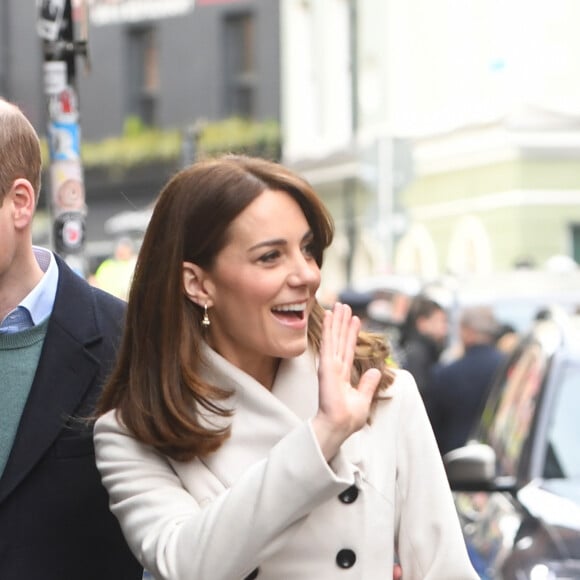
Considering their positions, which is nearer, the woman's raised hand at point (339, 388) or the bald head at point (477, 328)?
the woman's raised hand at point (339, 388)

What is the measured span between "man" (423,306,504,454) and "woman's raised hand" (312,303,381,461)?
8.19m

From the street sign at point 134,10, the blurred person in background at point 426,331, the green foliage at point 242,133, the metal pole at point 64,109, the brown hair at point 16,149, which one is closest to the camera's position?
the brown hair at point 16,149

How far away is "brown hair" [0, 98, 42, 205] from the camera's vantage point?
4.15 meters

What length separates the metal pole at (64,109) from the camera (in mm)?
7750

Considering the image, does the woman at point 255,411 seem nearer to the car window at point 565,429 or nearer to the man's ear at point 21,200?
the man's ear at point 21,200

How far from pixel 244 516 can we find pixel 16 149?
936 mm

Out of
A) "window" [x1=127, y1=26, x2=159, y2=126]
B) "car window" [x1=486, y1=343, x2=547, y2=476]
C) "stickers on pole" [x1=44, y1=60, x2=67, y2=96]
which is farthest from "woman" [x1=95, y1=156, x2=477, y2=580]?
"window" [x1=127, y1=26, x2=159, y2=126]

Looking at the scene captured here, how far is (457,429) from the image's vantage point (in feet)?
40.2

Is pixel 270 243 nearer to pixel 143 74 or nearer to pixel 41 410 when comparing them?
pixel 41 410

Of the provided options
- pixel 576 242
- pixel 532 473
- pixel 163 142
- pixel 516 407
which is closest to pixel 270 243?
pixel 532 473

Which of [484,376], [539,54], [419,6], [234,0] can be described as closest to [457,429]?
[484,376]

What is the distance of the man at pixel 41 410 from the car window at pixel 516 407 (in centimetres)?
304

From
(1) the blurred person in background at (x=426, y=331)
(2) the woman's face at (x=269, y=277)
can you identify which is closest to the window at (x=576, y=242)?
(1) the blurred person in background at (x=426, y=331)

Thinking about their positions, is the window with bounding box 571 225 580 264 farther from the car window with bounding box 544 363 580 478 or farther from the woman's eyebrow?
the woman's eyebrow
